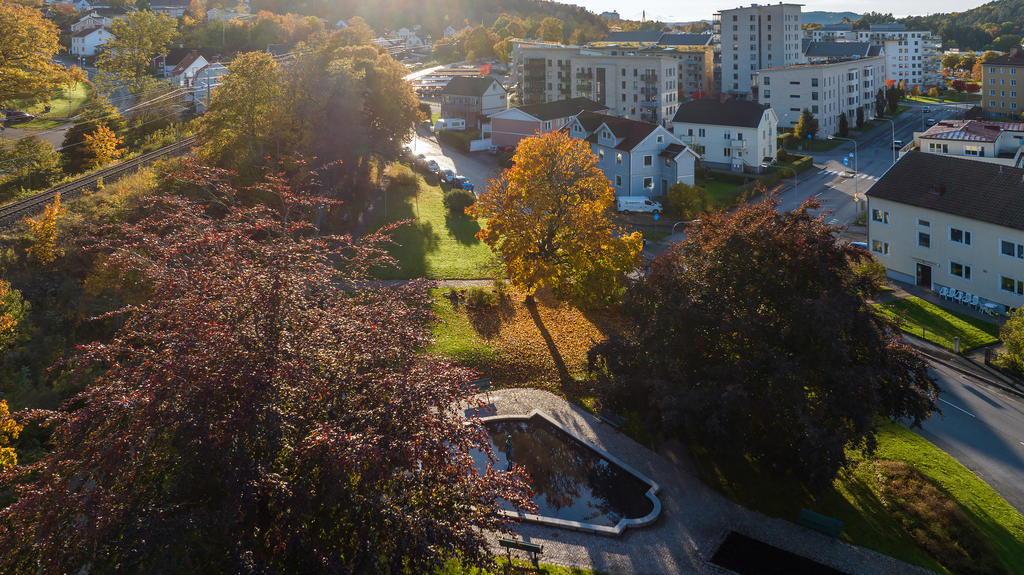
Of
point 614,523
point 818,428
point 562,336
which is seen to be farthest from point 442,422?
point 562,336

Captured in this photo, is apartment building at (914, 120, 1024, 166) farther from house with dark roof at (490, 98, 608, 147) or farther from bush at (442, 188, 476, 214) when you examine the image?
bush at (442, 188, 476, 214)

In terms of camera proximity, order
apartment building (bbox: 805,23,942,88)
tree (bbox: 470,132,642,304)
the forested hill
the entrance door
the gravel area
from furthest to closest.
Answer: the forested hill < apartment building (bbox: 805,23,942,88) < the entrance door < tree (bbox: 470,132,642,304) < the gravel area

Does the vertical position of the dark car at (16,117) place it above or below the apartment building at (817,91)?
below

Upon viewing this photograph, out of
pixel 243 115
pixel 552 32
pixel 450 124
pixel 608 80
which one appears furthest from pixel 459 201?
pixel 552 32

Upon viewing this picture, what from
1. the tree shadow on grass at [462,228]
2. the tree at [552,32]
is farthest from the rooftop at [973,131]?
the tree at [552,32]

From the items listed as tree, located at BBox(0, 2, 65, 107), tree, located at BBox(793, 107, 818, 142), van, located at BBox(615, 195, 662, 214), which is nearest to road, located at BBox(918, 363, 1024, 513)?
van, located at BBox(615, 195, 662, 214)

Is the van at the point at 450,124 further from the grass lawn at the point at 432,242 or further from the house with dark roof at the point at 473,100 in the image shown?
the grass lawn at the point at 432,242
